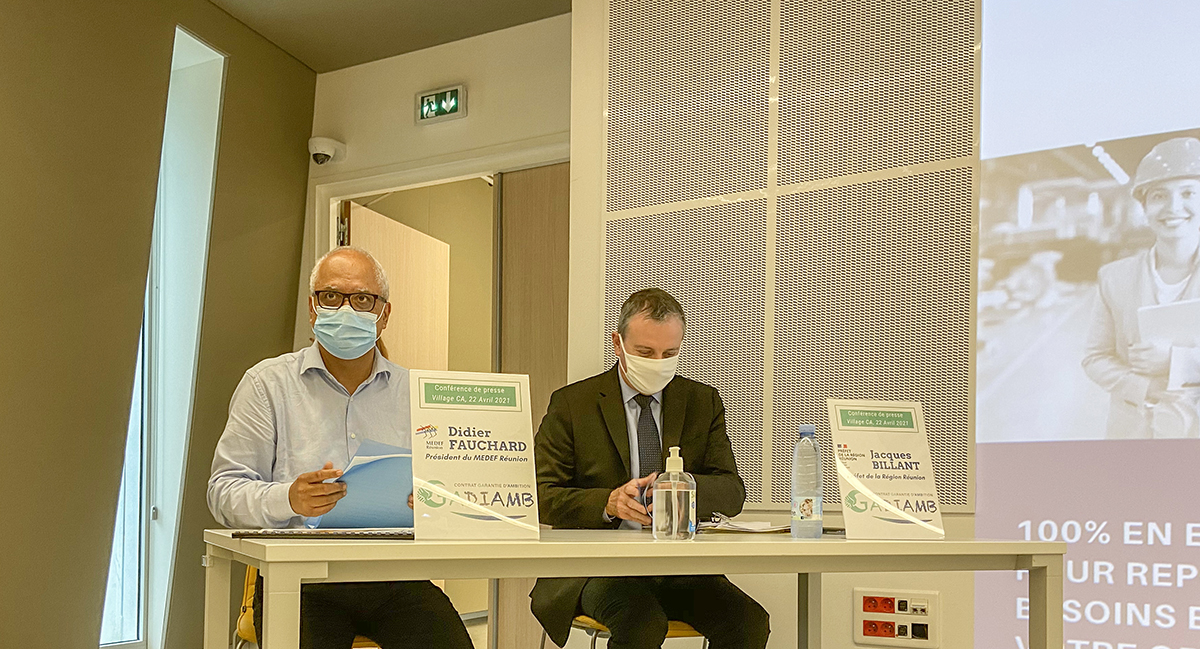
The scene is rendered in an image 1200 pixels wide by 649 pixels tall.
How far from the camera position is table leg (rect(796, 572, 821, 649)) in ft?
8.77

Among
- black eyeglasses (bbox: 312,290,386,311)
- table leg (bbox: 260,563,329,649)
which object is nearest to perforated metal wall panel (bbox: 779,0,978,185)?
black eyeglasses (bbox: 312,290,386,311)

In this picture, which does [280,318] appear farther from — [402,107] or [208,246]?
[402,107]

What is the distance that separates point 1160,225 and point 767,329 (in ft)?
3.96

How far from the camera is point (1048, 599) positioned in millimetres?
1933

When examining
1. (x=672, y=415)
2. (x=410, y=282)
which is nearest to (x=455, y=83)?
(x=410, y=282)

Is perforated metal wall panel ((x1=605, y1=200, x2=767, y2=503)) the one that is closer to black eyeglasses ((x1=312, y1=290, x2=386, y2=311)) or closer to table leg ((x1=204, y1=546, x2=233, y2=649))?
black eyeglasses ((x1=312, y1=290, x2=386, y2=311))

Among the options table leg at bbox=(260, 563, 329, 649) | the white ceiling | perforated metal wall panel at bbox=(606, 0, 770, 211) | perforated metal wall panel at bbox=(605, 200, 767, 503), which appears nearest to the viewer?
table leg at bbox=(260, 563, 329, 649)

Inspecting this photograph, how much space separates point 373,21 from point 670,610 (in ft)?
9.85

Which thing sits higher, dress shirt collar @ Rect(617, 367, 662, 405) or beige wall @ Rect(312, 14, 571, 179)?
beige wall @ Rect(312, 14, 571, 179)

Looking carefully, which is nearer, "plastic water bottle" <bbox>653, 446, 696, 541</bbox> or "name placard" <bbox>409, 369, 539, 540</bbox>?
"name placard" <bbox>409, 369, 539, 540</bbox>

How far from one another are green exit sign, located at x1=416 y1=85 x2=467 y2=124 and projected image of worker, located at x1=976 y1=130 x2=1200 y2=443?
2310mm

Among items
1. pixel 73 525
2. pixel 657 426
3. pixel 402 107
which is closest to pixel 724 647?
pixel 657 426

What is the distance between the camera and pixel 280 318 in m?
4.73

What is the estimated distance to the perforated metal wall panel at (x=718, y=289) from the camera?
3.25 metres
